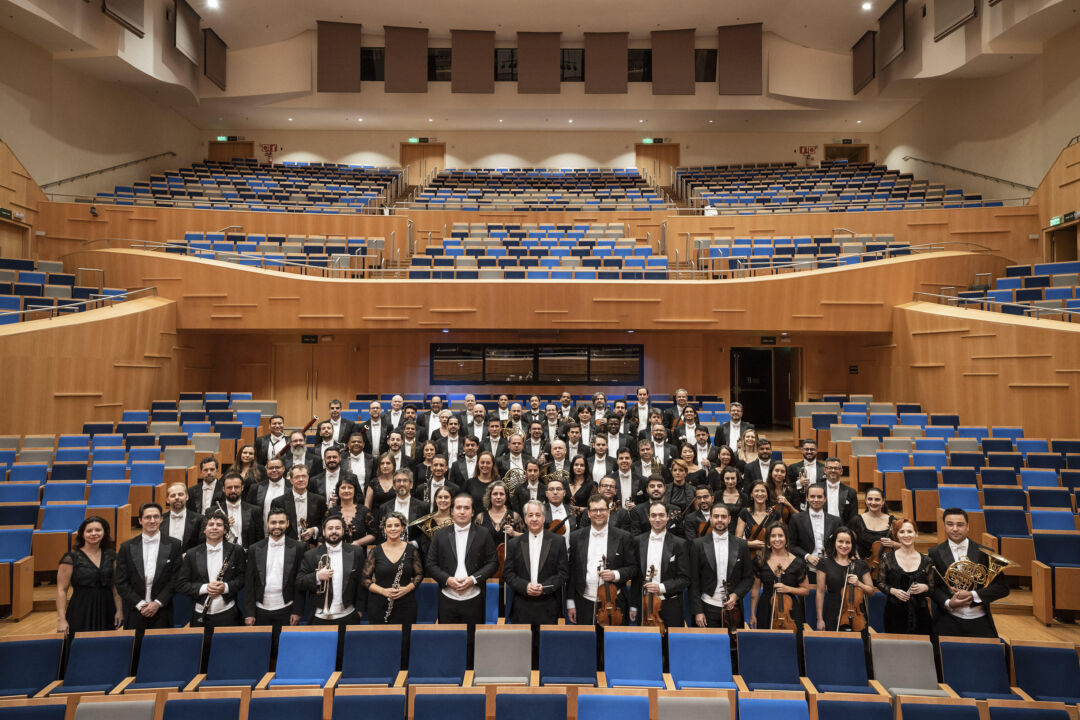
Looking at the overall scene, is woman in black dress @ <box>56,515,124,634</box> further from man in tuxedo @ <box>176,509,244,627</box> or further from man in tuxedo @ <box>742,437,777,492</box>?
man in tuxedo @ <box>742,437,777,492</box>

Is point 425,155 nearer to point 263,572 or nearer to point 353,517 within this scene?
point 353,517

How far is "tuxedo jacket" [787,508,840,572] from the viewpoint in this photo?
143 inches

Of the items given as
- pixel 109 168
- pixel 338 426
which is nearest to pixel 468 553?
pixel 338 426

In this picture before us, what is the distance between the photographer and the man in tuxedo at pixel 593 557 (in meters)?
3.32

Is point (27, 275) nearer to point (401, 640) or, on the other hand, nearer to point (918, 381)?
point (401, 640)

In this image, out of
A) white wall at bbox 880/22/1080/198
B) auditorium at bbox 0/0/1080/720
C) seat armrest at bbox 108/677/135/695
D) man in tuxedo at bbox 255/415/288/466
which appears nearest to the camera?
seat armrest at bbox 108/677/135/695

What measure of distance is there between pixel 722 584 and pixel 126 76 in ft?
44.7

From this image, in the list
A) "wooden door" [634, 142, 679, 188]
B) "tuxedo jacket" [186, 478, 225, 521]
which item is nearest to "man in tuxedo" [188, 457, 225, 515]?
"tuxedo jacket" [186, 478, 225, 521]

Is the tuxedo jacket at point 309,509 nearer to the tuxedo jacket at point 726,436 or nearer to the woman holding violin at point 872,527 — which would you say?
the woman holding violin at point 872,527

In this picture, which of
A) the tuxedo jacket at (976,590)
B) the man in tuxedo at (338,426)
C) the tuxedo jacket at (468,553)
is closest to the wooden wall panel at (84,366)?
the man in tuxedo at (338,426)

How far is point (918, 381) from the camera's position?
26.7 ft

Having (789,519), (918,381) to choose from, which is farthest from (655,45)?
(789,519)

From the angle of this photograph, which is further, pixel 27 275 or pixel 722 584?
pixel 27 275

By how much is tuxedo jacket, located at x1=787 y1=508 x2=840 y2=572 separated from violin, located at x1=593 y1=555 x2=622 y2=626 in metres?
1.01
